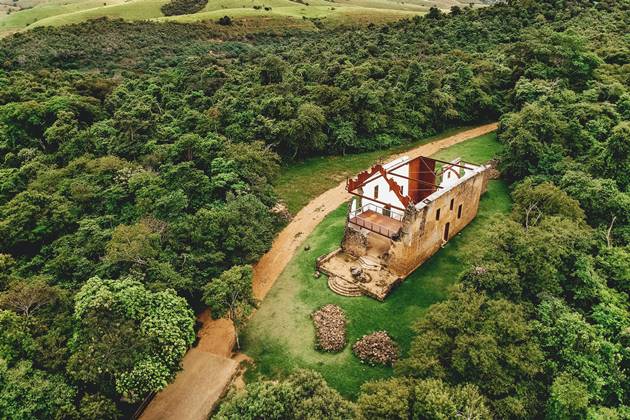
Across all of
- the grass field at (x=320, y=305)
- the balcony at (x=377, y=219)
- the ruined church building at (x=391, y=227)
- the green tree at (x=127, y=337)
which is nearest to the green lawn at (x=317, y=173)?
the grass field at (x=320, y=305)

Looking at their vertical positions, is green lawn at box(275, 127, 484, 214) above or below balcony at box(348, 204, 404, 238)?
below

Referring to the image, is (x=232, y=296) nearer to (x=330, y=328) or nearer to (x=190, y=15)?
(x=330, y=328)

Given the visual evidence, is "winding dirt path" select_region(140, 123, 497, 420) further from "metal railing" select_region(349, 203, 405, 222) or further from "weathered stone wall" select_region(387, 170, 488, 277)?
"weathered stone wall" select_region(387, 170, 488, 277)

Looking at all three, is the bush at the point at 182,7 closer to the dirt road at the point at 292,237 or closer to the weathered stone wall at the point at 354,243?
the dirt road at the point at 292,237

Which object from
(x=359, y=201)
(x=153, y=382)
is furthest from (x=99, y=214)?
(x=359, y=201)

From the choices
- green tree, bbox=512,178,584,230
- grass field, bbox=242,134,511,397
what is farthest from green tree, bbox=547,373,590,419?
green tree, bbox=512,178,584,230

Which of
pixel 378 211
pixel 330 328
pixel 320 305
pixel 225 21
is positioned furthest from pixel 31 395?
pixel 225 21

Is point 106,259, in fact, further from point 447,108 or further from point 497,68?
point 497,68
